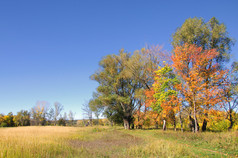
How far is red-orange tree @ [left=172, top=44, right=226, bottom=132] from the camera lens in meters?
17.8

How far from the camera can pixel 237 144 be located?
978 cm

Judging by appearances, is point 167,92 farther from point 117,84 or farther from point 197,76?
point 117,84

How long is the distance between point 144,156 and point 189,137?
27.4 ft

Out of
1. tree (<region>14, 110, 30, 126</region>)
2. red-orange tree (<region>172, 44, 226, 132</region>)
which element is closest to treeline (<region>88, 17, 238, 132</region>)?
red-orange tree (<region>172, 44, 226, 132</region>)

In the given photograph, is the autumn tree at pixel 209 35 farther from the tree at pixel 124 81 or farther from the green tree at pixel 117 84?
the green tree at pixel 117 84

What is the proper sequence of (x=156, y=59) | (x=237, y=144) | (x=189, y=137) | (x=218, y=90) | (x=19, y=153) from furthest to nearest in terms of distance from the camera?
(x=156, y=59) → (x=218, y=90) → (x=189, y=137) → (x=237, y=144) → (x=19, y=153)

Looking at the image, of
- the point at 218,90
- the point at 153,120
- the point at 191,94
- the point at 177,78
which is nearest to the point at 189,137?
the point at 191,94

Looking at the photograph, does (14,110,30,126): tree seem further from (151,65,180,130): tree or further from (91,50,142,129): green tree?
(151,65,180,130): tree

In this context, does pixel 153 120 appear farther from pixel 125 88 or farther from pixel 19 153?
pixel 19 153

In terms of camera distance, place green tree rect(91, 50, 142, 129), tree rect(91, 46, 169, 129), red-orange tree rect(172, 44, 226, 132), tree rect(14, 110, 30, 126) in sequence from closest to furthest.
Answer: red-orange tree rect(172, 44, 226, 132) < tree rect(91, 46, 169, 129) < green tree rect(91, 50, 142, 129) < tree rect(14, 110, 30, 126)

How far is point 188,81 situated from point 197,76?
4.12 feet

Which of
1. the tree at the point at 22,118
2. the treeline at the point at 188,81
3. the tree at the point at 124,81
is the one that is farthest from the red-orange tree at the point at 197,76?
the tree at the point at 22,118

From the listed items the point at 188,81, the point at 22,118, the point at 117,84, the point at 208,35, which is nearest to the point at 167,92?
the point at 188,81

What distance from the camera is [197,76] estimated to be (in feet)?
61.0
